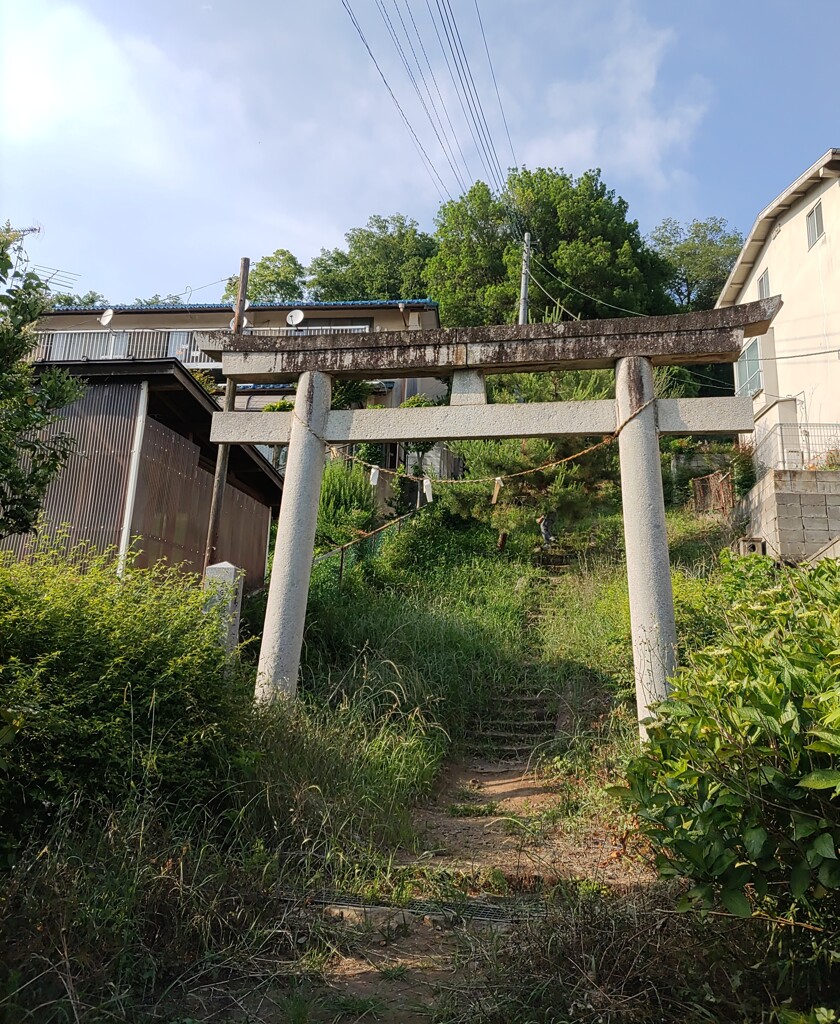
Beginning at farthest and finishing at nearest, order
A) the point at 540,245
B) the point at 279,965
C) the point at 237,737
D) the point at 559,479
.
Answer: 1. the point at 540,245
2. the point at 559,479
3. the point at 237,737
4. the point at 279,965

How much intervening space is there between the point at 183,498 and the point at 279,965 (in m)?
8.48

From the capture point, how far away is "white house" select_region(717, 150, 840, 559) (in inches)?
526

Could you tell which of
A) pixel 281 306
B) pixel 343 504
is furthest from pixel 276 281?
pixel 343 504

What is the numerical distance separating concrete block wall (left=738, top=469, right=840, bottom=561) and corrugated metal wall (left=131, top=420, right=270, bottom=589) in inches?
368

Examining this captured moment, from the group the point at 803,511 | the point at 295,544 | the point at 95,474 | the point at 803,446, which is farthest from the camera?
the point at 803,446

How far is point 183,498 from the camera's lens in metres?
11.7

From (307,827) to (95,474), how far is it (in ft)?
21.1

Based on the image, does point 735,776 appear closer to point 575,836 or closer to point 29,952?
point 29,952

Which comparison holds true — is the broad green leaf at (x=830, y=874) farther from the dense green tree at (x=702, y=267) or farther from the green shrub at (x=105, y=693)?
the dense green tree at (x=702, y=267)

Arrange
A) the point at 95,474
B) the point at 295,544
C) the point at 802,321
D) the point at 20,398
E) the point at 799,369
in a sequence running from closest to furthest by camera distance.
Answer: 1. the point at 20,398
2. the point at 295,544
3. the point at 95,474
4. the point at 802,321
5. the point at 799,369

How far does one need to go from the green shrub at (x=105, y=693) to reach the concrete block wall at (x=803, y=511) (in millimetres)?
10523

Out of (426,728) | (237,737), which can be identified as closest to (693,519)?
(426,728)

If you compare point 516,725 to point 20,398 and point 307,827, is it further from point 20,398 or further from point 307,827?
point 20,398

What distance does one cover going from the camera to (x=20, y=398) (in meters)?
4.28
